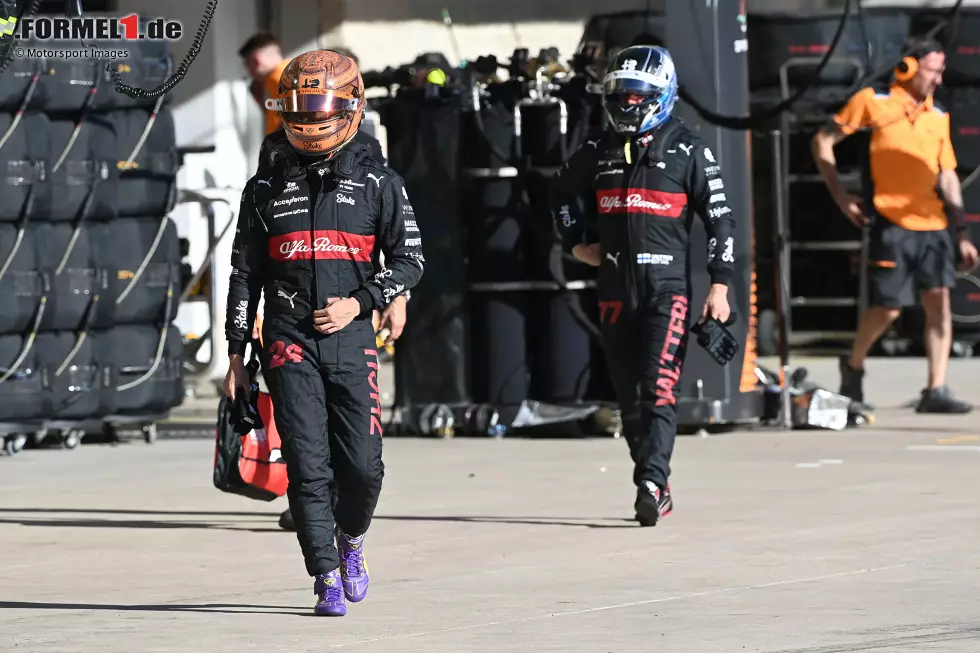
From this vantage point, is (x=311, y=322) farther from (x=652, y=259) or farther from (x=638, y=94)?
(x=638, y=94)

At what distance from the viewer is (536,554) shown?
29.3 ft

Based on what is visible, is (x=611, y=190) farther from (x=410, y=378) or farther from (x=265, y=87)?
(x=410, y=378)

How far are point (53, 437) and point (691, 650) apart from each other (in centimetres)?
791

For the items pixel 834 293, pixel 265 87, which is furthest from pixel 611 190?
pixel 834 293

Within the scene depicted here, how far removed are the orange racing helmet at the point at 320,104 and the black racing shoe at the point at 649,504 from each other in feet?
8.71

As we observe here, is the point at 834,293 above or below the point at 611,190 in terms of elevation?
below

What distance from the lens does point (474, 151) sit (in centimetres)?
1370

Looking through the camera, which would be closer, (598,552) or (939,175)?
(598,552)

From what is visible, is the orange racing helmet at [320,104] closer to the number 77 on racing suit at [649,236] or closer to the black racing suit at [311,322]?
the black racing suit at [311,322]

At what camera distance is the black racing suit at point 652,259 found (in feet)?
32.6

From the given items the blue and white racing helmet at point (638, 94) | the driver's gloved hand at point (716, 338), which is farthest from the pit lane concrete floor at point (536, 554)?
the blue and white racing helmet at point (638, 94)

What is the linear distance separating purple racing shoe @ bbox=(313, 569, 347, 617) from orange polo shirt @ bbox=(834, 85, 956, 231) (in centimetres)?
789

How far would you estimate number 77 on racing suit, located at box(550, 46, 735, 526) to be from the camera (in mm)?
9930

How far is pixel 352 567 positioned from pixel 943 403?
25.9 ft
